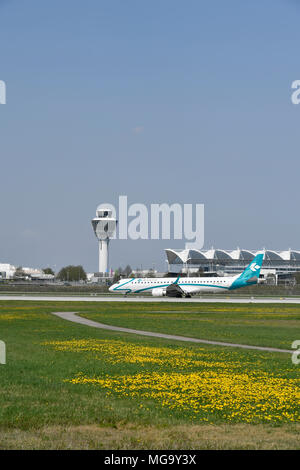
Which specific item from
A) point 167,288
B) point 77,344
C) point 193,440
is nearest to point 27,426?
point 193,440

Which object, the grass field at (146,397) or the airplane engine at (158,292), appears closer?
the grass field at (146,397)

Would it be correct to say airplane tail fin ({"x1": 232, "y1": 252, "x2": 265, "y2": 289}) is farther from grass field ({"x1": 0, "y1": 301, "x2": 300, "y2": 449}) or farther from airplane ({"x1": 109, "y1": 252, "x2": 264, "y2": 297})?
grass field ({"x1": 0, "y1": 301, "x2": 300, "y2": 449})

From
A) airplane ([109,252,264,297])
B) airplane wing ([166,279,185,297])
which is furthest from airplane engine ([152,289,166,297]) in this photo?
airplane wing ([166,279,185,297])

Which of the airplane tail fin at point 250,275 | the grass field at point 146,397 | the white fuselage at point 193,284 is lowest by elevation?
the grass field at point 146,397

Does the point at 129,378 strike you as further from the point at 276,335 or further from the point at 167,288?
the point at 167,288

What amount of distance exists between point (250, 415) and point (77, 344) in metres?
15.6

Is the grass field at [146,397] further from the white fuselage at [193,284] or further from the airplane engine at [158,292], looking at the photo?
the white fuselage at [193,284]

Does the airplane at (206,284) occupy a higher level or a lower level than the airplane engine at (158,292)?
→ higher

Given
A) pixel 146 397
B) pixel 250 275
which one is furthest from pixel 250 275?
pixel 146 397

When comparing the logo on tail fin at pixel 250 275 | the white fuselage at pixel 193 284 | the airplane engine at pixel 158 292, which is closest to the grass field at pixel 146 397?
the airplane engine at pixel 158 292

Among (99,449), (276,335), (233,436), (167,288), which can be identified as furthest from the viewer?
(167,288)

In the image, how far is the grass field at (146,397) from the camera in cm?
1202

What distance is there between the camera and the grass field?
12.0 meters

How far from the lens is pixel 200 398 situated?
15.6m
